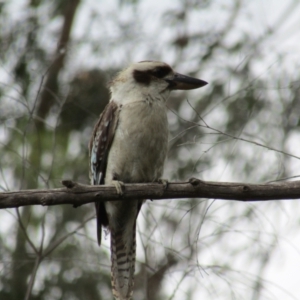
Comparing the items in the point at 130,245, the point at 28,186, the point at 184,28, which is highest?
the point at 184,28

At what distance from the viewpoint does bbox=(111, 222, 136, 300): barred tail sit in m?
4.28

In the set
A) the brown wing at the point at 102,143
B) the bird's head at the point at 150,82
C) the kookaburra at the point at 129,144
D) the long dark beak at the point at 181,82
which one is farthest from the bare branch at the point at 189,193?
the long dark beak at the point at 181,82

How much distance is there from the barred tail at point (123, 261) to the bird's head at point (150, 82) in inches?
34.6

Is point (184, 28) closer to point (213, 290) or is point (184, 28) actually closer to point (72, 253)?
point (72, 253)

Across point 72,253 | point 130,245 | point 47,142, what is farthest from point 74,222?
point 130,245

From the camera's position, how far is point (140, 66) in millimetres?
4461

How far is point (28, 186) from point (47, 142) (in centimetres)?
63

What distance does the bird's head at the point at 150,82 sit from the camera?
14.1 ft

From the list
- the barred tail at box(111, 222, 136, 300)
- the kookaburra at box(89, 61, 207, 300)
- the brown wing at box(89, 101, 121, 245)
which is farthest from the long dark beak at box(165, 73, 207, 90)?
the barred tail at box(111, 222, 136, 300)

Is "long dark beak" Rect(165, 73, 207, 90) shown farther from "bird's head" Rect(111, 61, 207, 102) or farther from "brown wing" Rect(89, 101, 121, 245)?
"brown wing" Rect(89, 101, 121, 245)

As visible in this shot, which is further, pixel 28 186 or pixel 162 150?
pixel 28 186

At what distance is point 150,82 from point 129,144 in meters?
0.53

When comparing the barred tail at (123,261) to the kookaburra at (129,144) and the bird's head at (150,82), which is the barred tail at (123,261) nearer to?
the kookaburra at (129,144)

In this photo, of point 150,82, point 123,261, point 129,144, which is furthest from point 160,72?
point 123,261
